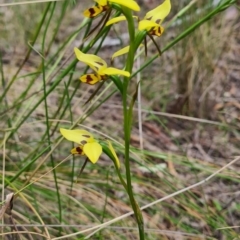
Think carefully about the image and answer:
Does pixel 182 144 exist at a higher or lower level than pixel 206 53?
lower

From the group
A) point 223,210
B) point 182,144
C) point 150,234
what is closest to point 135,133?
point 182,144

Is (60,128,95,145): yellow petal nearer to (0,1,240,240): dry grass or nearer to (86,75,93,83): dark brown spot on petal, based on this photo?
(86,75,93,83): dark brown spot on petal

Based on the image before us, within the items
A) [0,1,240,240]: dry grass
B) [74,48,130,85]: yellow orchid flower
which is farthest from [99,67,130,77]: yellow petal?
[0,1,240,240]: dry grass

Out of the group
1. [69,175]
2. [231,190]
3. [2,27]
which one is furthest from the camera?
[2,27]

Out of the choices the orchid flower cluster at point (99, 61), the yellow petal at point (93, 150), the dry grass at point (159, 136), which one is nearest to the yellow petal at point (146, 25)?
the orchid flower cluster at point (99, 61)

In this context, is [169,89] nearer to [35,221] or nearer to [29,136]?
[29,136]

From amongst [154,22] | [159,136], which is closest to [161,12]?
[154,22]

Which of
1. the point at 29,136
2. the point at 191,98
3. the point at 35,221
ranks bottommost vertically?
the point at 35,221

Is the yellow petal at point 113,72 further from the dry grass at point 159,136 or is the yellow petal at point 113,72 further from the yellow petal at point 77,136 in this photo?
the dry grass at point 159,136

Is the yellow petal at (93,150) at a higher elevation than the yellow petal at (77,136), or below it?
below
